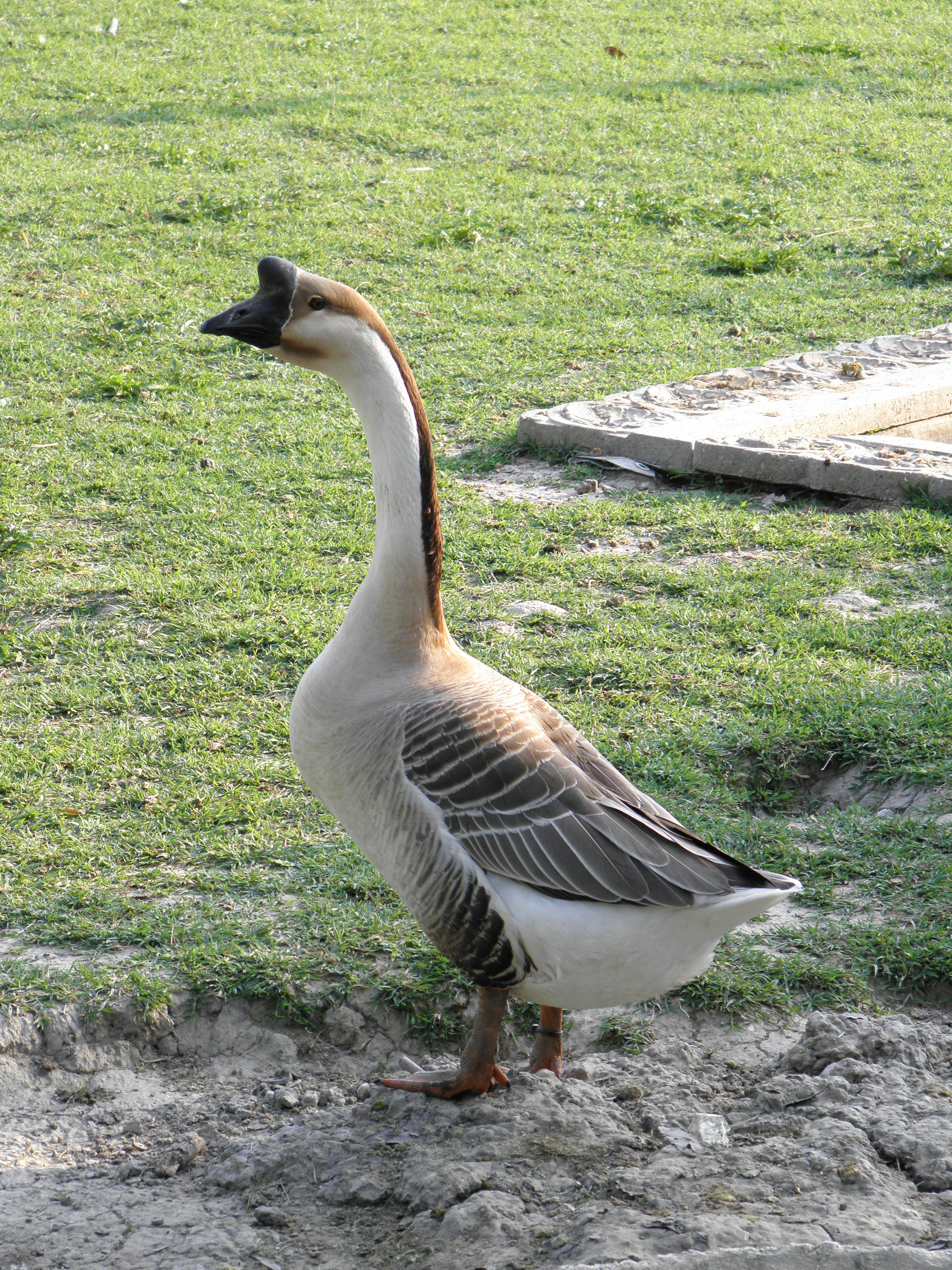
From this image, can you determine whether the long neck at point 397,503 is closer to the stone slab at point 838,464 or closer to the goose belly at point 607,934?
the goose belly at point 607,934

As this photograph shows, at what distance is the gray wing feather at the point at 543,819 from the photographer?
2.46m

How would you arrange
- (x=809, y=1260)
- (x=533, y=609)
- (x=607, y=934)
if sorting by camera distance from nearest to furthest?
(x=809, y=1260) → (x=607, y=934) → (x=533, y=609)

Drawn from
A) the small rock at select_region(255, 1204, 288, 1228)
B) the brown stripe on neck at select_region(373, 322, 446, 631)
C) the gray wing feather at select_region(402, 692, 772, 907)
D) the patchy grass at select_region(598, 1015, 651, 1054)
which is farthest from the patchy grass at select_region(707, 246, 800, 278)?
the small rock at select_region(255, 1204, 288, 1228)

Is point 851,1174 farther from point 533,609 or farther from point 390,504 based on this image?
point 533,609

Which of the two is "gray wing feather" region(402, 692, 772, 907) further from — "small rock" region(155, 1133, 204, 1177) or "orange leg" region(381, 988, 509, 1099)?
"small rock" region(155, 1133, 204, 1177)

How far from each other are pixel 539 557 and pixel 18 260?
532cm

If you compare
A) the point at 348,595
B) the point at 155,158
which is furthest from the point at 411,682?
the point at 155,158

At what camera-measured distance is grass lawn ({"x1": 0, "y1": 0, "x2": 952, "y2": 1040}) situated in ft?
11.2

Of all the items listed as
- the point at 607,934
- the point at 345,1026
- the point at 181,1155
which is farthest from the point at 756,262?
the point at 181,1155

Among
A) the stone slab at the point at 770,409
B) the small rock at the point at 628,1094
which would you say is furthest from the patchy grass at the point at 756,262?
the small rock at the point at 628,1094

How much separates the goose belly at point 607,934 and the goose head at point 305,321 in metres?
1.11

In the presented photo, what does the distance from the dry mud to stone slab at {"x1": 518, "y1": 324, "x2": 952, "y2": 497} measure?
12.1 ft

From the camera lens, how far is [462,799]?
2543mm

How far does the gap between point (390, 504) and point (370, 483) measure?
3341 mm
